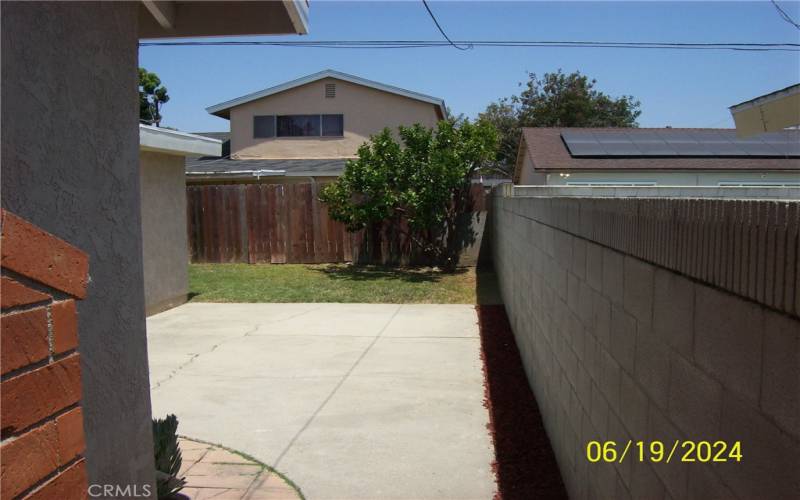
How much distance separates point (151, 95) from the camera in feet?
120

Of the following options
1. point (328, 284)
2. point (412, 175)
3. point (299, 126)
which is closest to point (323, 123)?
point (299, 126)

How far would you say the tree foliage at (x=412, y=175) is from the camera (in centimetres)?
1546

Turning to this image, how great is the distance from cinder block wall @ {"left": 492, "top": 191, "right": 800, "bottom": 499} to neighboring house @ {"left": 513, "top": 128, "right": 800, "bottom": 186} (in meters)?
14.5

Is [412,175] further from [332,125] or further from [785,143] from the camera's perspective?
[785,143]

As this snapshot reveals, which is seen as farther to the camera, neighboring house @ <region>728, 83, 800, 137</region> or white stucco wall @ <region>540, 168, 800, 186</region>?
white stucco wall @ <region>540, 168, 800, 186</region>

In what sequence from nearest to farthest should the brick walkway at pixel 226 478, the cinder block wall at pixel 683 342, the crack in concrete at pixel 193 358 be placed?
the cinder block wall at pixel 683 342 < the brick walkway at pixel 226 478 < the crack in concrete at pixel 193 358

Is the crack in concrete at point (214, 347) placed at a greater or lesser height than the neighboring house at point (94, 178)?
lesser

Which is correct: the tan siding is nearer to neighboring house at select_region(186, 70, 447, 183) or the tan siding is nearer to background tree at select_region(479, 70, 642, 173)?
neighboring house at select_region(186, 70, 447, 183)

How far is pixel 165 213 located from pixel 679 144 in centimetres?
1413

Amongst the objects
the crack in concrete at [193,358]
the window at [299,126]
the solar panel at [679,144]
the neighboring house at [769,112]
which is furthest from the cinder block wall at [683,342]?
the window at [299,126]

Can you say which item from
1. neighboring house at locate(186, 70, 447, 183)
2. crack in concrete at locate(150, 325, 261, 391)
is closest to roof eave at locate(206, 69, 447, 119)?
neighboring house at locate(186, 70, 447, 183)

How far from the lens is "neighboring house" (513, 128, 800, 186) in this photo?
1795 centimetres

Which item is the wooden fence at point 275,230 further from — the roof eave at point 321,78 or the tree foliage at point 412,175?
the roof eave at point 321,78
